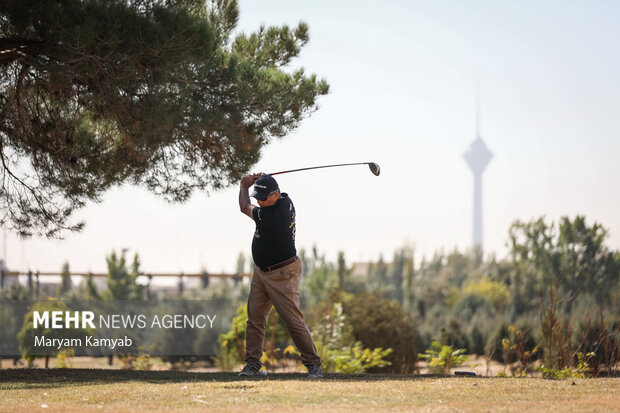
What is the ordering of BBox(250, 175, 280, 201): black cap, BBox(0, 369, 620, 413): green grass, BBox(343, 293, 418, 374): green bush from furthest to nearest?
1. BBox(343, 293, 418, 374): green bush
2. BBox(250, 175, 280, 201): black cap
3. BBox(0, 369, 620, 413): green grass

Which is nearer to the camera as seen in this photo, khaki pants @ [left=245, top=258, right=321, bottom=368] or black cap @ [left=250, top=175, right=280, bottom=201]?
black cap @ [left=250, top=175, right=280, bottom=201]

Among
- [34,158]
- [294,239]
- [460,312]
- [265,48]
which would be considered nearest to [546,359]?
[294,239]

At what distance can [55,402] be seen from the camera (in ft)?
20.5

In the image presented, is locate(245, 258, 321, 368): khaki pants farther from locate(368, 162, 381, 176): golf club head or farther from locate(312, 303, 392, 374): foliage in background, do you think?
locate(312, 303, 392, 374): foliage in background

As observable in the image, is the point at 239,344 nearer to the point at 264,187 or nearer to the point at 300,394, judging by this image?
the point at 264,187

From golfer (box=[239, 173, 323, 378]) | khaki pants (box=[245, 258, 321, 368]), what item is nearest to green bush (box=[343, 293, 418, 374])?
khaki pants (box=[245, 258, 321, 368])

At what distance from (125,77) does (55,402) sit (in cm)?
420

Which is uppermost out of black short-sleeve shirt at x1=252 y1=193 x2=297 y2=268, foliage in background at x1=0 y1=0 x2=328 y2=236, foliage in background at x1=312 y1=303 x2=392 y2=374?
foliage in background at x1=0 y1=0 x2=328 y2=236

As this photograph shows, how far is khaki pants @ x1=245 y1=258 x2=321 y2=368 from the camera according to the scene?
749 centimetres

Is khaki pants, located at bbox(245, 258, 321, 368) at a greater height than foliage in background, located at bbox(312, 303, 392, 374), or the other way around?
khaki pants, located at bbox(245, 258, 321, 368)

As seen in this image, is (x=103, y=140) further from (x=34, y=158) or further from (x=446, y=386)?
(x=446, y=386)

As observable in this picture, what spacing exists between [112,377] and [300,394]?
2.70 m

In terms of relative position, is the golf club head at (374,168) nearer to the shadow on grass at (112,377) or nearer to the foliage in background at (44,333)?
the shadow on grass at (112,377)

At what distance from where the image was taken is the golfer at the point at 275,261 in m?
7.37
